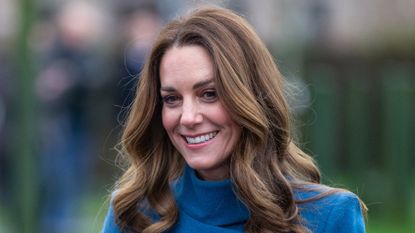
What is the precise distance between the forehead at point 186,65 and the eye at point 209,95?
0.05 metres

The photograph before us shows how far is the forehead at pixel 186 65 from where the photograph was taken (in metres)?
4.78

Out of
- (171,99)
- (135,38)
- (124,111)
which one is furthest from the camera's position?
(135,38)

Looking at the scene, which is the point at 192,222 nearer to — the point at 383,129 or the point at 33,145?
the point at 33,145

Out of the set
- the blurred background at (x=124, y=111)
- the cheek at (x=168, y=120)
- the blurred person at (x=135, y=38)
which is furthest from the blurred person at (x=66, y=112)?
the cheek at (x=168, y=120)

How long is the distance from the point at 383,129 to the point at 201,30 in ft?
29.7

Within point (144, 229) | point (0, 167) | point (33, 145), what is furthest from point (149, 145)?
point (0, 167)

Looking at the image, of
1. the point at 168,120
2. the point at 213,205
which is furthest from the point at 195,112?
the point at 213,205

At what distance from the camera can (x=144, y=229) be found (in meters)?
4.96

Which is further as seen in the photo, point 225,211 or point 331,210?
point 225,211

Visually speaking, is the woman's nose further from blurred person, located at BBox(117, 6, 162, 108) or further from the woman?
blurred person, located at BBox(117, 6, 162, 108)

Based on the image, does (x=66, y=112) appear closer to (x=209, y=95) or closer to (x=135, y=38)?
(x=135, y=38)

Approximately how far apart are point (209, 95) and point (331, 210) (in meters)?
0.56

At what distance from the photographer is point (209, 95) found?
4793mm

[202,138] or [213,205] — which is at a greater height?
[202,138]
